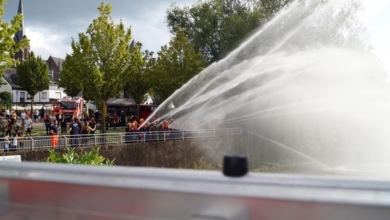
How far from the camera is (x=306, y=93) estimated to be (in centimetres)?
2708

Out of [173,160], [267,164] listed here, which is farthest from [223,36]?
[173,160]

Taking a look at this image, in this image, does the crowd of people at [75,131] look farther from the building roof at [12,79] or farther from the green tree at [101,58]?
the building roof at [12,79]

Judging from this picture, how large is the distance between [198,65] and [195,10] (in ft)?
29.9

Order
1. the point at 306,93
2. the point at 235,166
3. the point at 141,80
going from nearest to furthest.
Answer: the point at 235,166, the point at 306,93, the point at 141,80

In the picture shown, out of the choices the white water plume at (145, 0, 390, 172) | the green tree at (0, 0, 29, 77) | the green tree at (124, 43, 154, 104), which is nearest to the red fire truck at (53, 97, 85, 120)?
the green tree at (124, 43, 154, 104)

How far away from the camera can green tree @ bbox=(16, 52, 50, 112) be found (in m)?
64.0

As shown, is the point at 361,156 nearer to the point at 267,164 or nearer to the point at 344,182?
the point at 267,164

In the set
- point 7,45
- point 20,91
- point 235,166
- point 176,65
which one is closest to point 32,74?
point 20,91

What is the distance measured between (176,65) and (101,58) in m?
8.38

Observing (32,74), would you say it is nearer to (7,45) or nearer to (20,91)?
(20,91)

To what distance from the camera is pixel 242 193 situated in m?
2.20

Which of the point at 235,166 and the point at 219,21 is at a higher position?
the point at 219,21

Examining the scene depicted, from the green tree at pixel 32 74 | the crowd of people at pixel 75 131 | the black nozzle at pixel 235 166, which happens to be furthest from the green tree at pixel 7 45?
the green tree at pixel 32 74

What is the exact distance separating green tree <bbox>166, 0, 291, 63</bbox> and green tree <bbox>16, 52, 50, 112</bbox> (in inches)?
959
